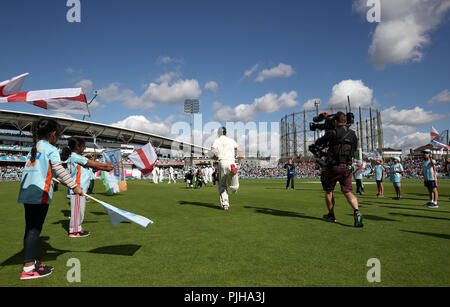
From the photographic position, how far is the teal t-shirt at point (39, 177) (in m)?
2.79

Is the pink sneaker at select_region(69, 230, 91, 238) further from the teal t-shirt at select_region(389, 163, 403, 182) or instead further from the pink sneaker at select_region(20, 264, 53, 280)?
the teal t-shirt at select_region(389, 163, 403, 182)

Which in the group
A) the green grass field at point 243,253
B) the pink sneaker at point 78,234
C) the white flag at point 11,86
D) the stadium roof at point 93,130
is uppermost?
the stadium roof at point 93,130

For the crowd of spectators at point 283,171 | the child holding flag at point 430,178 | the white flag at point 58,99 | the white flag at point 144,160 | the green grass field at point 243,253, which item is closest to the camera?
the green grass field at point 243,253

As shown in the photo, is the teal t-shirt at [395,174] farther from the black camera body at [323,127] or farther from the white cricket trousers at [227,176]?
the white cricket trousers at [227,176]

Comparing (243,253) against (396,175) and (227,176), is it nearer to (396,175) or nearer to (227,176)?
(227,176)

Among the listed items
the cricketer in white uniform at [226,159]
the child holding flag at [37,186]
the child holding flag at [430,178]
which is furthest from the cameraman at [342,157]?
the child holding flag at [430,178]

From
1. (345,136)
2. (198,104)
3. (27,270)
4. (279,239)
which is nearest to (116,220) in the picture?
(27,270)

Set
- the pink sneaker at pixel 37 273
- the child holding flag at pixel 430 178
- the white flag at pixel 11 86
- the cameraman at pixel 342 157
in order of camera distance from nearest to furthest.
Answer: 1. the pink sneaker at pixel 37 273
2. the white flag at pixel 11 86
3. the cameraman at pixel 342 157
4. the child holding flag at pixel 430 178

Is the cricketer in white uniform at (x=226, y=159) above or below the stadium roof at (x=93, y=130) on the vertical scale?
below

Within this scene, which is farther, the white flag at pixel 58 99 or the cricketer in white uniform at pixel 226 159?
the cricketer in white uniform at pixel 226 159

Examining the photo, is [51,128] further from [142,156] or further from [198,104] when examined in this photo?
[198,104]

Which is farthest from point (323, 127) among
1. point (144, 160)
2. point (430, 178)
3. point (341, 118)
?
point (144, 160)

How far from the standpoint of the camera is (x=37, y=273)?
2.69 m
